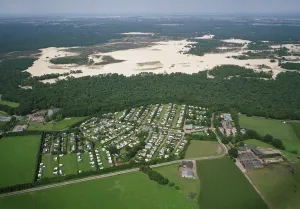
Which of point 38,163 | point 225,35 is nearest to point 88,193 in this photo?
point 38,163

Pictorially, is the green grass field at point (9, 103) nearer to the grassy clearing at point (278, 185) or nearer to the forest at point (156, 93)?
the forest at point (156, 93)

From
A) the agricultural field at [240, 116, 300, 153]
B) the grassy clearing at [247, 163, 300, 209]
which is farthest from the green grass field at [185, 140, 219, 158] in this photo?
the agricultural field at [240, 116, 300, 153]

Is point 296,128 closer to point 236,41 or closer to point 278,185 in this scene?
point 278,185

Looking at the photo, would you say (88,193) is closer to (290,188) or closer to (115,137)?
→ (115,137)

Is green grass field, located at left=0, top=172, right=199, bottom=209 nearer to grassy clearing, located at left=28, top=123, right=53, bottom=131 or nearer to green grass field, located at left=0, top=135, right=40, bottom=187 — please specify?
green grass field, located at left=0, top=135, right=40, bottom=187

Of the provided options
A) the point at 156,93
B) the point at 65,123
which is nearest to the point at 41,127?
the point at 65,123

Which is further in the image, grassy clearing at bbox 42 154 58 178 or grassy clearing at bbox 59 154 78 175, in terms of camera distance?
grassy clearing at bbox 59 154 78 175

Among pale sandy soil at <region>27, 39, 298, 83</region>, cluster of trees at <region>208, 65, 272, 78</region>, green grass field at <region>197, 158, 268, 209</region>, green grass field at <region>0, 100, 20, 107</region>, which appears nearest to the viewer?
green grass field at <region>197, 158, 268, 209</region>
